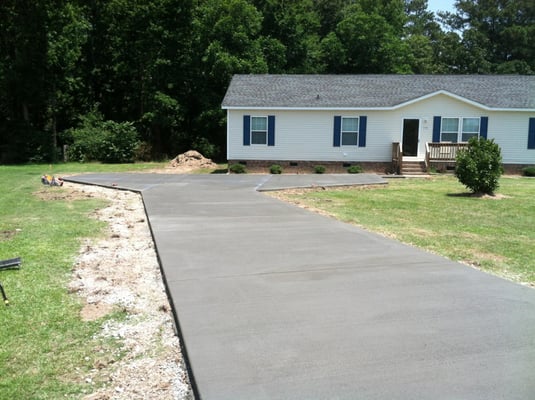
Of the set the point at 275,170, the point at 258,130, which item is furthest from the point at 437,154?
the point at 258,130

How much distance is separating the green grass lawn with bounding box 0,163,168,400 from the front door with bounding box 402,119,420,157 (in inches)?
685

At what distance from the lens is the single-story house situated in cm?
2061

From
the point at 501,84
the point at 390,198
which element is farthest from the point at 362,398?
the point at 501,84

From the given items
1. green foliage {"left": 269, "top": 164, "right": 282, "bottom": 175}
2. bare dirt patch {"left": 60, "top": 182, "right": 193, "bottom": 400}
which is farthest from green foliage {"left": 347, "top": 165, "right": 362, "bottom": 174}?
bare dirt patch {"left": 60, "top": 182, "right": 193, "bottom": 400}

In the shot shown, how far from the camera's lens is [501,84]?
2262 cm

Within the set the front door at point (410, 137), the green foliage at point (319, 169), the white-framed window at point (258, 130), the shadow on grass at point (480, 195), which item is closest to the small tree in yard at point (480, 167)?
the shadow on grass at point (480, 195)

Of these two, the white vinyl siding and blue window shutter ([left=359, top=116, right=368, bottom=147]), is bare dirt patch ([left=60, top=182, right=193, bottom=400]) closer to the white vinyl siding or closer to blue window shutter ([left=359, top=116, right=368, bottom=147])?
the white vinyl siding

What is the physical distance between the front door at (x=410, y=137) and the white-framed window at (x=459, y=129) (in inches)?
54.1

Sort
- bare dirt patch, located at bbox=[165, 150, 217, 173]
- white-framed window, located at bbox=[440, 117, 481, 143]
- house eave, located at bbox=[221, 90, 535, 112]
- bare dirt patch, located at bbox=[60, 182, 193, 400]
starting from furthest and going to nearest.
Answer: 1. bare dirt patch, located at bbox=[165, 150, 217, 173]
2. white-framed window, located at bbox=[440, 117, 481, 143]
3. house eave, located at bbox=[221, 90, 535, 112]
4. bare dirt patch, located at bbox=[60, 182, 193, 400]

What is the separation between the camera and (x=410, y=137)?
76.1ft

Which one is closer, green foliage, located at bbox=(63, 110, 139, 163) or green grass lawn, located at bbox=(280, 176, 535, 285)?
green grass lawn, located at bbox=(280, 176, 535, 285)

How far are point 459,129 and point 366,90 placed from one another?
448 cm

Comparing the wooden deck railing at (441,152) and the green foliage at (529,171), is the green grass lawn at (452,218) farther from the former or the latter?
the green foliage at (529,171)

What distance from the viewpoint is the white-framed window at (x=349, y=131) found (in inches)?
832
